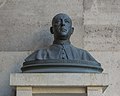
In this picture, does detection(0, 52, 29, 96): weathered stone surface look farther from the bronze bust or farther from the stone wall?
the bronze bust

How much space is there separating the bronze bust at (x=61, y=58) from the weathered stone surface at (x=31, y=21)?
1.59 ft

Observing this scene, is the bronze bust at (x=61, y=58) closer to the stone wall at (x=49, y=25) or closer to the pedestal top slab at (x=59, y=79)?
the pedestal top slab at (x=59, y=79)

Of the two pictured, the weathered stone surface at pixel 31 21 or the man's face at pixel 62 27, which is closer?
the man's face at pixel 62 27

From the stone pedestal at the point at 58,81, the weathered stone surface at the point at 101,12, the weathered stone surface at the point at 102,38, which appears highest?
the weathered stone surface at the point at 101,12

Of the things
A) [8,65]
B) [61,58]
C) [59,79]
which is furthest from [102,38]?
[59,79]

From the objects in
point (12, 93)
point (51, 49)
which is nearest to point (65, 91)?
point (51, 49)

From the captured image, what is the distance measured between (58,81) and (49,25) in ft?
4.43

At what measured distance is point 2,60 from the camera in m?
5.76

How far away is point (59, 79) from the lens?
15.4 ft

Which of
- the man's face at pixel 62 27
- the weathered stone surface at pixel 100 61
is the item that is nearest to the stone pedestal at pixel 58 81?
the man's face at pixel 62 27

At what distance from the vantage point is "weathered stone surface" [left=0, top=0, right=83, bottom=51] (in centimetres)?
585

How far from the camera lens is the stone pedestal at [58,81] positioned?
469 centimetres

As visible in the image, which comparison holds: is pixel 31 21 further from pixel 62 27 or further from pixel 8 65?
pixel 62 27

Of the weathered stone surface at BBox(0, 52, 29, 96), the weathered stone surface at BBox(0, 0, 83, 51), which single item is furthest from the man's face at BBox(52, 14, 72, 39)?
the weathered stone surface at BBox(0, 52, 29, 96)
